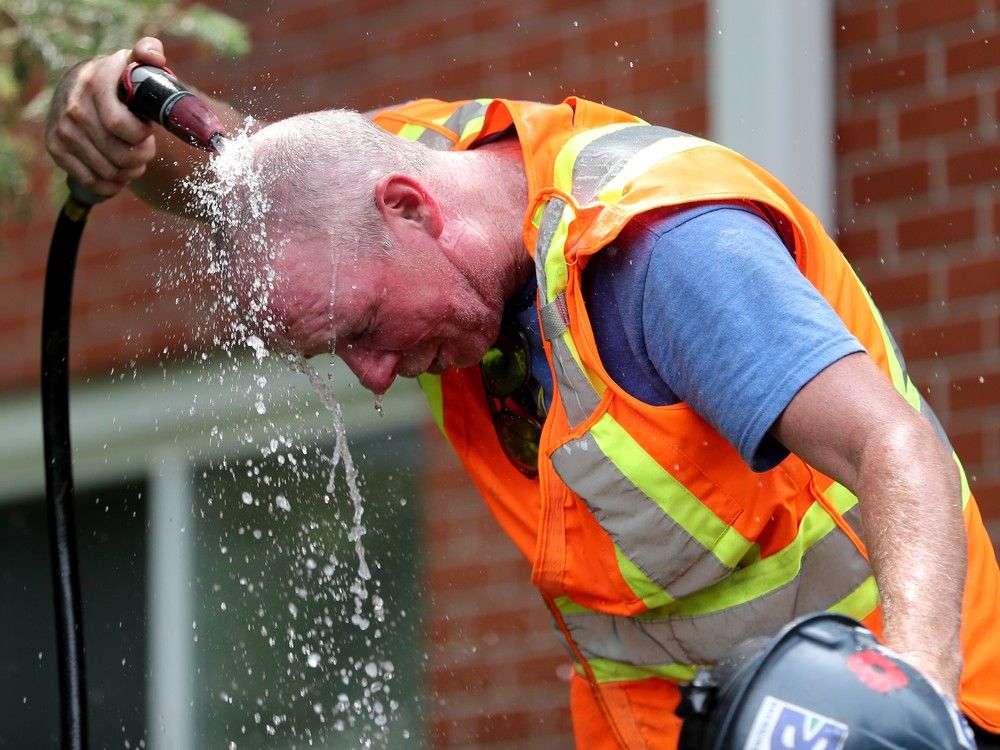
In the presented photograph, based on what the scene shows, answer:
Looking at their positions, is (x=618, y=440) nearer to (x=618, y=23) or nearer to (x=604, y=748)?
(x=604, y=748)

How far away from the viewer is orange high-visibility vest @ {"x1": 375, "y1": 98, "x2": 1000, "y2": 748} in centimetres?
218

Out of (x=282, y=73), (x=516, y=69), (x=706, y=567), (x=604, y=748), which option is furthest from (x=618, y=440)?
(x=282, y=73)

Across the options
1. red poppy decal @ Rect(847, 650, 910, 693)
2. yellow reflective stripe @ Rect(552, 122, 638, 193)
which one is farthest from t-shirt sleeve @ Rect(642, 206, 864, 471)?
red poppy decal @ Rect(847, 650, 910, 693)

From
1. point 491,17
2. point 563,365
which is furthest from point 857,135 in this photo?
point 563,365

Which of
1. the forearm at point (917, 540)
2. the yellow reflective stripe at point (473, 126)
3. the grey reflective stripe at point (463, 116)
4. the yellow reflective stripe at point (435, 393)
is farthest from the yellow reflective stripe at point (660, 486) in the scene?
the grey reflective stripe at point (463, 116)

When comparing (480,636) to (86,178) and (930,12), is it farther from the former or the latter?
(86,178)

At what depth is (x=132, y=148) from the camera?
2676 millimetres

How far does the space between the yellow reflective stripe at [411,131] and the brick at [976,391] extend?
151 cm

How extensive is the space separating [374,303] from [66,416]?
0.75 meters

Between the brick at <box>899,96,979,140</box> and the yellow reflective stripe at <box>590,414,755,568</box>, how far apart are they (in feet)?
6.14

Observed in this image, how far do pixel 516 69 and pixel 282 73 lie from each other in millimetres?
849

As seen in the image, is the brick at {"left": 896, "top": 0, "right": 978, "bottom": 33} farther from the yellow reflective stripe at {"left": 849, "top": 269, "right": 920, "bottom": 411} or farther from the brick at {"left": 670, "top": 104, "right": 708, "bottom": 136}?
the yellow reflective stripe at {"left": 849, "top": 269, "right": 920, "bottom": 411}

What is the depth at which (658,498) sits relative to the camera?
87.4 inches

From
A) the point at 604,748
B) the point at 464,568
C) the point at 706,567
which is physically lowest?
the point at 464,568
